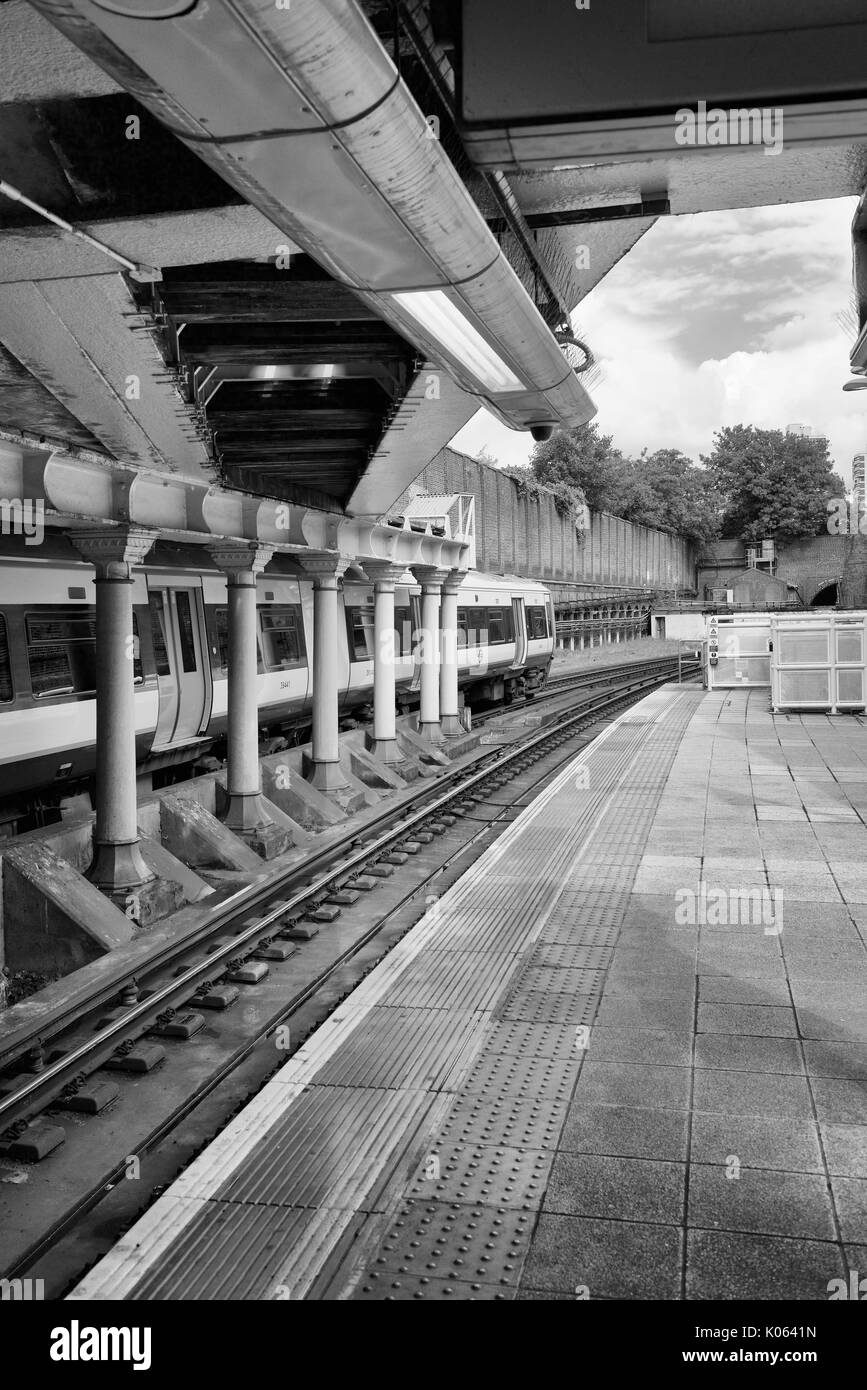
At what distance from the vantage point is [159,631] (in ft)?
45.2

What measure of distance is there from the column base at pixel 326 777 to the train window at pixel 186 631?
8.75 ft

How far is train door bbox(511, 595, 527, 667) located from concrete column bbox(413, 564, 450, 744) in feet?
29.9

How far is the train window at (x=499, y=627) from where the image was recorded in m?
28.6

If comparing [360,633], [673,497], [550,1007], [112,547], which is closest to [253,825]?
[112,547]

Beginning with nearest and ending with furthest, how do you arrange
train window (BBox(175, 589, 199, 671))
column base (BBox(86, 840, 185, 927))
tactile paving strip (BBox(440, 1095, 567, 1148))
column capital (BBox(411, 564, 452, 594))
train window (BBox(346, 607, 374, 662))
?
tactile paving strip (BBox(440, 1095, 567, 1148)) < column base (BBox(86, 840, 185, 927)) < train window (BBox(175, 589, 199, 671)) < train window (BBox(346, 607, 374, 662)) < column capital (BBox(411, 564, 452, 594))

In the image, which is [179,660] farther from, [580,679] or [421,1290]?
[580,679]

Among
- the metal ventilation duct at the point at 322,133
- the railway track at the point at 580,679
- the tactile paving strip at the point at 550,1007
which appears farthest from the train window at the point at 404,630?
the metal ventilation duct at the point at 322,133

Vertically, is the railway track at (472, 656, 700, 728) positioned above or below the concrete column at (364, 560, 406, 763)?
below

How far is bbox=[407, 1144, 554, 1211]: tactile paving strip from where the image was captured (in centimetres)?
487

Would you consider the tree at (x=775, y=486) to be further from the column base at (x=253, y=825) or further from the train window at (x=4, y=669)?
the train window at (x=4, y=669)

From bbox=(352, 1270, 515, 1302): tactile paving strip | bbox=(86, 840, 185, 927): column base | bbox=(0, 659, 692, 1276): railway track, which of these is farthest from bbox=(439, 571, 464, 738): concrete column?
bbox=(352, 1270, 515, 1302): tactile paving strip

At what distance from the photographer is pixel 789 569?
89.8 meters

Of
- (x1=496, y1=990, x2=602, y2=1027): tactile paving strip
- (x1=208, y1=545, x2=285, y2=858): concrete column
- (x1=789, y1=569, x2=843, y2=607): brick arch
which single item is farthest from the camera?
(x1=789, y1=569, x2=843, y2=607): brick arch

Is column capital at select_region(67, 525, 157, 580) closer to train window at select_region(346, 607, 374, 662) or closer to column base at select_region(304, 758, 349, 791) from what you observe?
column base at select_region(304, 758, 349, 791)
